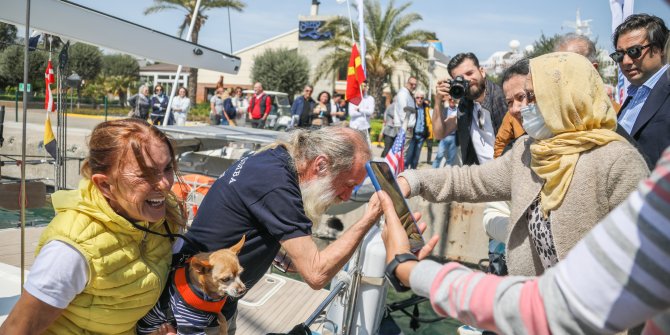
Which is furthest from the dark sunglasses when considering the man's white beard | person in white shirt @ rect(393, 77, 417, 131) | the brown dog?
person in white shirt @ rect(393, 77, 417, 131)

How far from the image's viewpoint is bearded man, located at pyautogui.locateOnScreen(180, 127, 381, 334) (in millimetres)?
2125

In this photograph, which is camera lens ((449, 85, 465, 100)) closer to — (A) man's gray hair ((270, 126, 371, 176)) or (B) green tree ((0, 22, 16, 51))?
(A) man's gray hair ((270, 126, 371, 176))

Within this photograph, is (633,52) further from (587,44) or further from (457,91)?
(457,91)

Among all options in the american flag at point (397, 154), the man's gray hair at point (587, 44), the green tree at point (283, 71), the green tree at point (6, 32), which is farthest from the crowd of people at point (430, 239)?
the green tree at point (283, 71)

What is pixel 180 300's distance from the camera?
6.62 feet

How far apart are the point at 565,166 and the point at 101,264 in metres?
1.65

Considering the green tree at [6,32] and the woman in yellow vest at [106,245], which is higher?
the green tree at [6,32]

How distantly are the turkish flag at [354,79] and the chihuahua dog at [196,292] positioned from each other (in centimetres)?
730

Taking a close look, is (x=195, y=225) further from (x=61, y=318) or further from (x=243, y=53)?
(x=243, y=53)

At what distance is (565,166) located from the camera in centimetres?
188

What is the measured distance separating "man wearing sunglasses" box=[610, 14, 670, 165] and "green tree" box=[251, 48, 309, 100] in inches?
1463

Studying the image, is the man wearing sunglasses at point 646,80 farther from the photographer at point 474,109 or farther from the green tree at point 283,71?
the green tree at point 283,71

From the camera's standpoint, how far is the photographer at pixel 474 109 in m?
4.20

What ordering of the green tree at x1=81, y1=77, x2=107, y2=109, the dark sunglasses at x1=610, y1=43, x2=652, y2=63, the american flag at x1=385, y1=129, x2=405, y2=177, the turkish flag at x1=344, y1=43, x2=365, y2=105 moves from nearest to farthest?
the dark sunglasses at x1=610, y1=43, x2=652, y2=63 → the american flag at x1=385, y1=129, x2=405, y2=177 → the turkish flag at x1=344, y1=43, x2=365, y2=105 → the green tree at x1=81, y1=77, x2=107, y2=109
